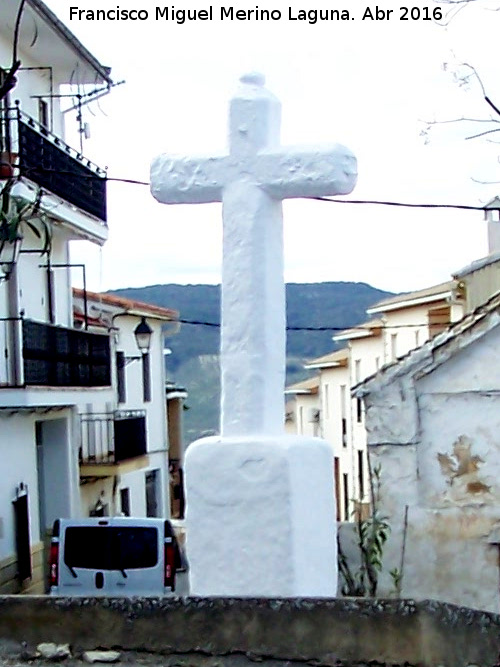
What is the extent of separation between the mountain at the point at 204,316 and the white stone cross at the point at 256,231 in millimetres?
43326

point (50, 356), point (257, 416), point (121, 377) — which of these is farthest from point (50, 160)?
point (257, 416)

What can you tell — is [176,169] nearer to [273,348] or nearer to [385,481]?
[273,348]

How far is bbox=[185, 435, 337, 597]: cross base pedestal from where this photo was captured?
4.38m

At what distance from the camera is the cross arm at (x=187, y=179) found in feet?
15.3

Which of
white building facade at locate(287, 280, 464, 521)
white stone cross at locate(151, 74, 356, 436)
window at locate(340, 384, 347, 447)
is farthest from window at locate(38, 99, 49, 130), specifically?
window at locate(340, 384, 347, 447)

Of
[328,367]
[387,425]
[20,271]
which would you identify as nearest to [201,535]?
[387,425]

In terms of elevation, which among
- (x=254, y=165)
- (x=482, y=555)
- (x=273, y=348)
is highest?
(x=254, y=165)

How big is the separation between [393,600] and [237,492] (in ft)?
4.28

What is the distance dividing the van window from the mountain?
3195 cm

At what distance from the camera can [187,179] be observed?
15.4 feet

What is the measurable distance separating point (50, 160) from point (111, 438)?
25.8ft

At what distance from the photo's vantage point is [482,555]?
11.9 meters

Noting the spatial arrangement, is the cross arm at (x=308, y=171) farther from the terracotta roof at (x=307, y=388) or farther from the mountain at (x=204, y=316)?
the terracotta roof at (x=307, y=388)

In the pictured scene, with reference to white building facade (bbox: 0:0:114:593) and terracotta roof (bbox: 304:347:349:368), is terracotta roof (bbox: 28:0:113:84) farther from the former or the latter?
terracotta roof (bbox: 304:347:349:368)
